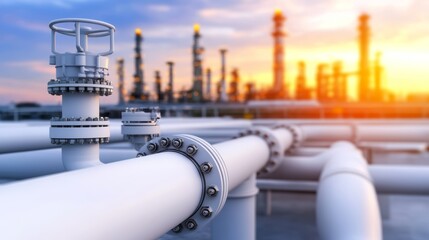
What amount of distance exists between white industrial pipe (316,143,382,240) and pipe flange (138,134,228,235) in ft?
4.89

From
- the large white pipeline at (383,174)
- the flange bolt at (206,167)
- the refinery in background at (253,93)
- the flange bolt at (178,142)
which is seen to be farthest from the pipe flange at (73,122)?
the refinery in background at (253,93)

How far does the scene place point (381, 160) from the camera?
1531cm

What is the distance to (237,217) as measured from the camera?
16.5 feet

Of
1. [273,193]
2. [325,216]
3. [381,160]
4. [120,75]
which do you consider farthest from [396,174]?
[120,75]

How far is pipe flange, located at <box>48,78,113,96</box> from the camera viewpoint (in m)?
2.45

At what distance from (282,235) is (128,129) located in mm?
5514

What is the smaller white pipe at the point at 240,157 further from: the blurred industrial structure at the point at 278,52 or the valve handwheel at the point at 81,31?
the blurred industrial structure at the point at 278,52

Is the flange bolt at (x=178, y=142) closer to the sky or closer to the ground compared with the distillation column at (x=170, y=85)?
closer to the ground

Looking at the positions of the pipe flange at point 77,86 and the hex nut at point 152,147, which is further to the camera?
the hex nut at point 152,147

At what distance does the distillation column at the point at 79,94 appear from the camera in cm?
247

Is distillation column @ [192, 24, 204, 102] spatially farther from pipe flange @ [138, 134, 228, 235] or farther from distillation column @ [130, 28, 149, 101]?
pipe flange @ [138, 134, 228, 235]

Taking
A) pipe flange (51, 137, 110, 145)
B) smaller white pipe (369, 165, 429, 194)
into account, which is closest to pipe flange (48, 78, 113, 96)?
pipe flange (51, 137, 110, 145)

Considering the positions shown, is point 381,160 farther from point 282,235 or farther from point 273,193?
point 282,235

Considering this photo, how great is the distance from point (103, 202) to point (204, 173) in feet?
3.21
